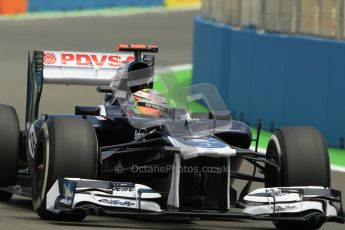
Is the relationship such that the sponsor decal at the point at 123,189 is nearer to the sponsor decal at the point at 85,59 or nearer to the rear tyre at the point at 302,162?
the rear tyre at the point at 302,162

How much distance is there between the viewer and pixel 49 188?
976cm

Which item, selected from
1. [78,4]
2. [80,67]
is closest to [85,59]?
[80,67]

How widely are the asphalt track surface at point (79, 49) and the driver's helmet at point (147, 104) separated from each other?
0.90m

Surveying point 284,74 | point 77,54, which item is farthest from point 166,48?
point 77,54

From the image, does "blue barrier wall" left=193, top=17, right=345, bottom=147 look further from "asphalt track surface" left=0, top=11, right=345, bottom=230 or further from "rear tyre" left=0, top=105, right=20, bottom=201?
"rear tyre" left=0, top=105, right=20, bottom=201

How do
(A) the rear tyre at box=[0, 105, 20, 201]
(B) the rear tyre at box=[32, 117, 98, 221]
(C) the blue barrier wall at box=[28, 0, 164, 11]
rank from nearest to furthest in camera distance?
(B) the rear tyre at box=[32, 117, 98, 221] < (A) the rear tyre at box=[0, 105, 20, 201] < (C) the blue barrier wall at box=[28, 0, 164, 11]

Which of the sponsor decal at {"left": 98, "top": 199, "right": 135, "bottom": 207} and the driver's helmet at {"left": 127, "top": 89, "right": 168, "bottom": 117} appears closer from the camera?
the sponsor decal at {"left": 98, "top": 199, "right": 135, "bottom": 207}

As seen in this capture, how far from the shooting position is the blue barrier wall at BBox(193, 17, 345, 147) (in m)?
16.1

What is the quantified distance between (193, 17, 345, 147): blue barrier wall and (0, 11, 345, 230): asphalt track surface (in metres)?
2.15

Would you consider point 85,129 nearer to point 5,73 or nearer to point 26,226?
point 26,226

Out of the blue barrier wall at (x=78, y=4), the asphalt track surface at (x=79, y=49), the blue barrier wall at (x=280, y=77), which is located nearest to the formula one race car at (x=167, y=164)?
the asphalt track surface at (x=79, y=49)

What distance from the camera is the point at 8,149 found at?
11.1 metres

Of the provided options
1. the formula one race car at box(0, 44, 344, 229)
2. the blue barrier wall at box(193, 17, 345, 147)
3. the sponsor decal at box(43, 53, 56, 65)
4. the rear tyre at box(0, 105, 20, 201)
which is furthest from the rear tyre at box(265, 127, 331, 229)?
the blue barrier wall at box(193, 17, 345, 147)

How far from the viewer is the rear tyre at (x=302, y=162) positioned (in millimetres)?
9938
